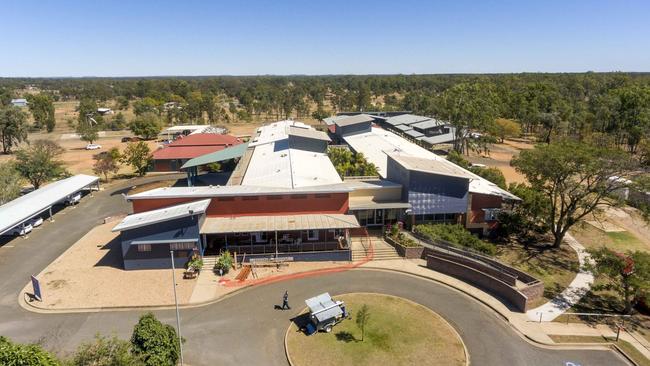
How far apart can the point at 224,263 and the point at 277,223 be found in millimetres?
5581

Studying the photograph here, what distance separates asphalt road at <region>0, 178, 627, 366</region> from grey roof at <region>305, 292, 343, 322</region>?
2.06m

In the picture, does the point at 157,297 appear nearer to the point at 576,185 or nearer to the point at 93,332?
the point at 93,332

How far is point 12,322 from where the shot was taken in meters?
25.4

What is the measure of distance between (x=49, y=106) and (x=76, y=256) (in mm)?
108381

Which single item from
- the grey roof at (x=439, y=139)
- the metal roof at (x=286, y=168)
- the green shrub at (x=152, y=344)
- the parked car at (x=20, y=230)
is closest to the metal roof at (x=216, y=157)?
the metal roof at (x=286, y=168)

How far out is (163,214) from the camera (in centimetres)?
3294

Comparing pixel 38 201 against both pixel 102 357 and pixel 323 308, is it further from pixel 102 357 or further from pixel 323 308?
pixel 323 308

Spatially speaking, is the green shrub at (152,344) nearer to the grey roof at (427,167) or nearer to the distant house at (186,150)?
the grey roof at (427,167)

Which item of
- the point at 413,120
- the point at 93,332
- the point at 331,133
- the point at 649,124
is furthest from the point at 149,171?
the point at 649,124

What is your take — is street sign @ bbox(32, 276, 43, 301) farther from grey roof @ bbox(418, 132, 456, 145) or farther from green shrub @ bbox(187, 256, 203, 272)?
grey roof @ bbox(418, 132, 456, 145)

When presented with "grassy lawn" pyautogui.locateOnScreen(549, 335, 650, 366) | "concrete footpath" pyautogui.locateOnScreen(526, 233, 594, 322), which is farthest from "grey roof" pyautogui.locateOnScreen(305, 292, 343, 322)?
"grassy lawn" pyautogui.locateOnScreen(549, 335, 650, 366)

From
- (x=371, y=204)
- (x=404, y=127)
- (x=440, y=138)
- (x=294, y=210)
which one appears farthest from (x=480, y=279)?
(x=404, y=127)

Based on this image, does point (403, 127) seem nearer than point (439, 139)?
No

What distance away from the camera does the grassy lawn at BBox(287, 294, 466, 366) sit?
2189 cm
